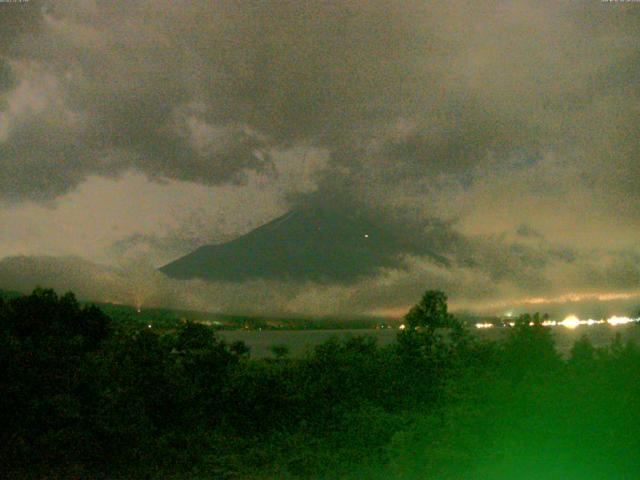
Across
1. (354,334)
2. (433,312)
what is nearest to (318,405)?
(354,334)

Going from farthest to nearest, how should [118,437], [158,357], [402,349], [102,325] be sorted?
[102,325] < [402,349] < [158,357] < [118,437]

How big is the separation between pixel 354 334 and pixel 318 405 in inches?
66.5

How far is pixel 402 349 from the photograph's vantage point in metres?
11.3

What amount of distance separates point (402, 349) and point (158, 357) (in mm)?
3903

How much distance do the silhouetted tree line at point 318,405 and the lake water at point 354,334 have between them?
30 cm

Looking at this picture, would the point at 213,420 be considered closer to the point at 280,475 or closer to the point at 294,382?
the point at 294,382

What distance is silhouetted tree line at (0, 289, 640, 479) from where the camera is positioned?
802 centimetres

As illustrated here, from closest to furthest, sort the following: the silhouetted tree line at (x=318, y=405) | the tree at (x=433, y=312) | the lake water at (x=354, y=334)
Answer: the silhouetted tree line at (x=318, y=405), the lake water at (x=354, y=334), the tree at (x=433, y=312)

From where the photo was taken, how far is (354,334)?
38.0 feet

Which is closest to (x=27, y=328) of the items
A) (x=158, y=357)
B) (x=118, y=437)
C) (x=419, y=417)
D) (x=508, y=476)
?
(x=158, y=357)

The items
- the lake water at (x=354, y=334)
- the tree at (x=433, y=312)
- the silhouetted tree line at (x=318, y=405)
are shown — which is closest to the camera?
the silhouetted tree line at (x=318, y=405)

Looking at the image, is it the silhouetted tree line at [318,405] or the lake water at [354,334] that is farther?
the lake water at [354,334]

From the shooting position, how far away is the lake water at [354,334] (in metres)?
10.5

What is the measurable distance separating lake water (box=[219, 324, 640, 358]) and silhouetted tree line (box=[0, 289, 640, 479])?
0.30m
